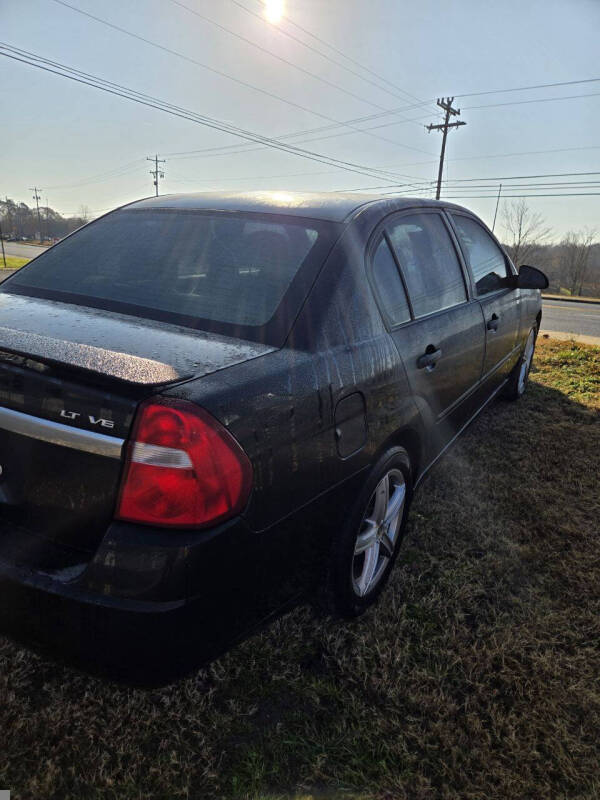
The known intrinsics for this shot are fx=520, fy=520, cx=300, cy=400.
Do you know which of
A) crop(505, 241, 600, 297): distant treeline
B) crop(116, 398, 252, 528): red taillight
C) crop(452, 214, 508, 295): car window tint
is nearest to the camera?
crop(116, 398, 252, 528): red taillight

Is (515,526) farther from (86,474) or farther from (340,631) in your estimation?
(86,474)

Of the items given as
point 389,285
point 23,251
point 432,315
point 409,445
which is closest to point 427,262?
point 432,315

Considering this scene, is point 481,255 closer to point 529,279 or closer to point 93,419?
point 529,279

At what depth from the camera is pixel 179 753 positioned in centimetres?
156

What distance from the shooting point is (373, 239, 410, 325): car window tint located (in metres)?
2.08

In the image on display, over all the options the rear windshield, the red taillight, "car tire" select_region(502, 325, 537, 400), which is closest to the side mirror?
"car tire" select_region(502, 325, 537, 400)

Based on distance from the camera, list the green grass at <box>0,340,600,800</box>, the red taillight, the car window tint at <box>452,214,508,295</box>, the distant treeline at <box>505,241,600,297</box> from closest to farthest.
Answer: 1. the red taillight
2. the green grass at <box>0,340,600,800</box>
3. the car window tint at <box>452,214,508,295</box>
4. the distant treeline at <box>505,241,600,297</box>

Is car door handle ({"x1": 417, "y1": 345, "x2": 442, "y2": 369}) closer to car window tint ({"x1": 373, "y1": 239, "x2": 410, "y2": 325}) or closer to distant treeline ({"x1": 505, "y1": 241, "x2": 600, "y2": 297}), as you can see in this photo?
car window tint ({"x1": 373, "y1": 239, "x2": 410, "y2": 325})

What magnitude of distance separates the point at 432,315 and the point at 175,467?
1.65 m

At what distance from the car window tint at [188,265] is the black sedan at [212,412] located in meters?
0.01

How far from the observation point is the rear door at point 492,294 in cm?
324

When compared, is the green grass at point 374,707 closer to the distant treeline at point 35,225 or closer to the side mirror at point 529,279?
the side mirror at point 529,279

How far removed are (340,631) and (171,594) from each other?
1054 mm

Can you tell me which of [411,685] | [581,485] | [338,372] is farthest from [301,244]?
[581,485]
